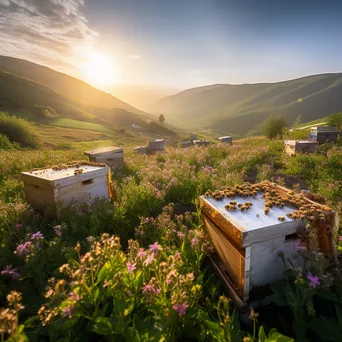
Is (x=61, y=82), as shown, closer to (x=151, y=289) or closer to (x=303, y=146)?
(x=303, y=146)

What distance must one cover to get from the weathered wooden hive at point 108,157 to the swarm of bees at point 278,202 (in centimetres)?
617

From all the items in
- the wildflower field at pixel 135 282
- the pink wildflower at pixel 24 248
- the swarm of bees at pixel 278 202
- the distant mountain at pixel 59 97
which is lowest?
the wildflower field at pixel 135 282

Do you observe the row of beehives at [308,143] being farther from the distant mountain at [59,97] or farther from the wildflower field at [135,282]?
the distant mountain at [59,97]

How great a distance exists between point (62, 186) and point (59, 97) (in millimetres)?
104105

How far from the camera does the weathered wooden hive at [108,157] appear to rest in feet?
29.1

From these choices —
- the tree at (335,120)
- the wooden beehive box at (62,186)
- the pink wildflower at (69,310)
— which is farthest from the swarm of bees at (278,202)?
the tree at (335,120)

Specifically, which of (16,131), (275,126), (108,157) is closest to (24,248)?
(108,157)

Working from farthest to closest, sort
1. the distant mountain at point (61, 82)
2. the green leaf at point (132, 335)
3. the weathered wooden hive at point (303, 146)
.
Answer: the distant mountain at point (61, 82) → the weathered wooden hive at point (303, 146) → the green leaf at point (132, 335)

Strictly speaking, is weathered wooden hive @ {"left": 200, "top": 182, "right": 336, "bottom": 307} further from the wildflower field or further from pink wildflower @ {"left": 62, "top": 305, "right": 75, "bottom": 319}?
pink wildflower @ {"left": 62, "top": 305, "right": 75, "bottom": 319}

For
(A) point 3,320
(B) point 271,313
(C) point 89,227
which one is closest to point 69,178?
(C) point 89,227

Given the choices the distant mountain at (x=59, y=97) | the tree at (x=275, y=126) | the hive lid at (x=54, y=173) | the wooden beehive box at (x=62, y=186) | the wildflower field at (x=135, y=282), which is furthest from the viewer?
the distant mountain at (x=59, y=97)

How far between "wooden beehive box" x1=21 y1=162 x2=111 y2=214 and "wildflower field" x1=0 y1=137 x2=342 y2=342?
11.3 inches

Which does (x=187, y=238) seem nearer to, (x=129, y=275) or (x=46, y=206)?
(x=129, y=275)

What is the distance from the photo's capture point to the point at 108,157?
938 centimetres
